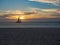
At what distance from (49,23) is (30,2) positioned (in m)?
0.32

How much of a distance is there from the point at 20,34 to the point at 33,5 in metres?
0.36

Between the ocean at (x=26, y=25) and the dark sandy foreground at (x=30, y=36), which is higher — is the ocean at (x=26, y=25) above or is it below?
above

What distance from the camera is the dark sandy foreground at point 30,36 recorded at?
208 cm

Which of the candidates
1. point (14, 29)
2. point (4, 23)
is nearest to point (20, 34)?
point (14, 29)

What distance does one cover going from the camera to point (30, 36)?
209 cm

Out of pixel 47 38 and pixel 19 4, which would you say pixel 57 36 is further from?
pixel 19 4

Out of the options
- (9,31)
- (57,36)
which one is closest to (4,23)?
(9,31)

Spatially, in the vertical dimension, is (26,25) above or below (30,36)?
above

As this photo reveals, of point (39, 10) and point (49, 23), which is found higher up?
point (39, 10)

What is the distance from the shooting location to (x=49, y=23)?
2123mm

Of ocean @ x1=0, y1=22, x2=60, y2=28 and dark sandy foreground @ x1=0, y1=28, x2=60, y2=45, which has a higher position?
ocean @ x1=0, y1=22, x2=60, y2=28

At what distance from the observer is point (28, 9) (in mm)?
2137

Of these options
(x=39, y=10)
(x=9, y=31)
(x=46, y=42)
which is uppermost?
(x=39, y=10)

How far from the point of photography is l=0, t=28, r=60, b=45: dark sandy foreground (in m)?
2.08
